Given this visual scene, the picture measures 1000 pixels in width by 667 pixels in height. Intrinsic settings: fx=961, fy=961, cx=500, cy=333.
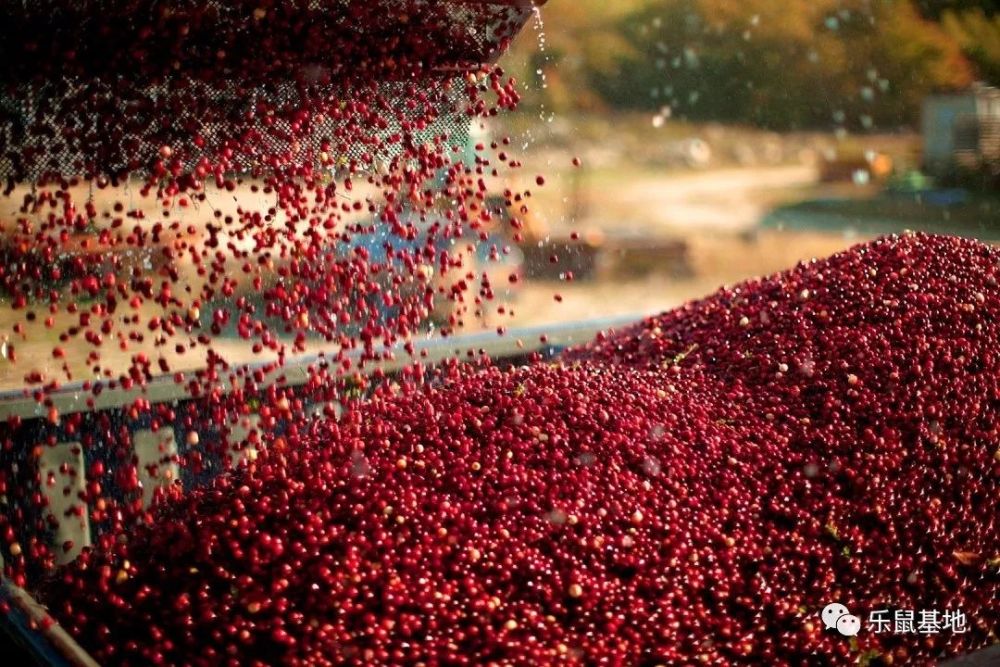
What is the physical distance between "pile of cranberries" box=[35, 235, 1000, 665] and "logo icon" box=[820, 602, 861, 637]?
1 cm

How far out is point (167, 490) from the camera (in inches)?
75.3

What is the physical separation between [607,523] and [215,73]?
103cm

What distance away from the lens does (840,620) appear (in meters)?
1.56

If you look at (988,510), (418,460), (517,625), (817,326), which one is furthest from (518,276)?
(988,510)

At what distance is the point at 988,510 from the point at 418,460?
105cm

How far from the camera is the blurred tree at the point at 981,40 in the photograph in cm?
791

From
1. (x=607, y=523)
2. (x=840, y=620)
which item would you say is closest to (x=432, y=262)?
(x=607, y=523)

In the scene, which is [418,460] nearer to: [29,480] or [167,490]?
[167,490]

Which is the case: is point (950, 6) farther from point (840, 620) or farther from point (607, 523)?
point (607, 523)

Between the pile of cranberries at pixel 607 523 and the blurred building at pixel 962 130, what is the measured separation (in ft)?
21.7

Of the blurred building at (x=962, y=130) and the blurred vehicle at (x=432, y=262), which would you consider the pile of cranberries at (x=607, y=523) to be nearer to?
the blurred vehicle at (x=432, y=262)

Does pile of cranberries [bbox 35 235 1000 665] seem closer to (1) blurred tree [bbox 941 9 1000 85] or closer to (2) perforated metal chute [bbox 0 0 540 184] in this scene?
(2) perforated metal chute [bbox 0 0 540 184]

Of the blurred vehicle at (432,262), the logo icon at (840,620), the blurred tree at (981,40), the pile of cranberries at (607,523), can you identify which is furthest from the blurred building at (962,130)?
the logo icon at (840,620)

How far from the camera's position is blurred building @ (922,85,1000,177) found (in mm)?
7820
